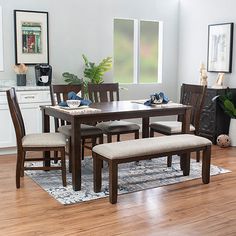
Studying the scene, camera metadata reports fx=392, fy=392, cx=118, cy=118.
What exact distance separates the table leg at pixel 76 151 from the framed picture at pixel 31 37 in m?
2.55

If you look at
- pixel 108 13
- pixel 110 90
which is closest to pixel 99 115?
pixel 110 90

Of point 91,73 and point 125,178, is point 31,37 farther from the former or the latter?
point 125,178

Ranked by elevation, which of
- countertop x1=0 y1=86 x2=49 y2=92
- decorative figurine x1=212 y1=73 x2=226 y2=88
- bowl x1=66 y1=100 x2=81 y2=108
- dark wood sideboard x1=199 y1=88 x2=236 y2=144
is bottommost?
dark wood sideboard x1=199 y1=88 x2=236 y2=144

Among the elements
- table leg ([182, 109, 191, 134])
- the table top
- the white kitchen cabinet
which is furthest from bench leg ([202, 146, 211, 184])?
the white kitchen cabinet

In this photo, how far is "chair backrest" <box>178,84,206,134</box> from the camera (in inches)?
184

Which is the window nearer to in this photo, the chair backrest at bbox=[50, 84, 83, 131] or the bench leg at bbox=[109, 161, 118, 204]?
the chair backrest at bbox=[50, 84, 83, 131]

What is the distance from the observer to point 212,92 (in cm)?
607

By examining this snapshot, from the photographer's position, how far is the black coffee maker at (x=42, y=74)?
18.6ft

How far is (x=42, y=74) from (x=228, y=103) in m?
2.73

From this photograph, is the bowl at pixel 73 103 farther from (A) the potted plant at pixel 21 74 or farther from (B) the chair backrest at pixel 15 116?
(A) the potted plant at pixel 21 74

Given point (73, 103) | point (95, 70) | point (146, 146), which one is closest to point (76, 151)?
point (73, 103)

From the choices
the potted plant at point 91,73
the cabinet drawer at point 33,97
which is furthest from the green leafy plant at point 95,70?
the cabinet drawer at point 33,97

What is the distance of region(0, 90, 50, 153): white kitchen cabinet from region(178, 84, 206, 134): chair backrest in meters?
1.95

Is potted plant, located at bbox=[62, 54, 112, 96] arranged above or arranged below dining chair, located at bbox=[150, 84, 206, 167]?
above
